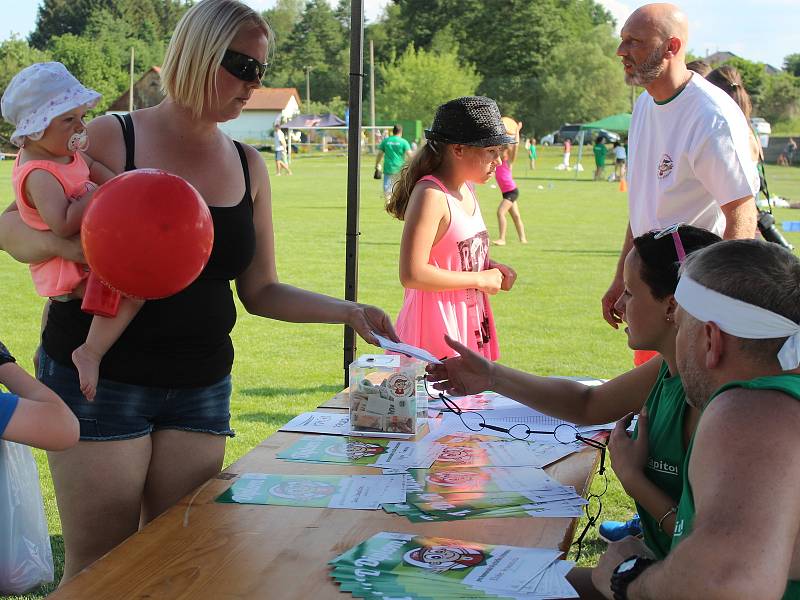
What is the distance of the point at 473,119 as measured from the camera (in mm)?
3750

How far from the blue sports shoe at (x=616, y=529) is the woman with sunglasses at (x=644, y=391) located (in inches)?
49.7

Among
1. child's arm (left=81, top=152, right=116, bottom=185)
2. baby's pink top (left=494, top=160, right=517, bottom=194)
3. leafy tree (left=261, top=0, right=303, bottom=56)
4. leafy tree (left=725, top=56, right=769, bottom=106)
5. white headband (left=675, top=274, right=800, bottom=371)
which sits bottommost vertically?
baby's pink top (left=494, top=160, right=517, bottom=194)

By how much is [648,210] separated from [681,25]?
2.57 feet

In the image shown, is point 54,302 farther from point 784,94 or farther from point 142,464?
point 784,94

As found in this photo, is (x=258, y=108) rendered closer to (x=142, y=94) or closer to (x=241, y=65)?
(x=142, y=94)

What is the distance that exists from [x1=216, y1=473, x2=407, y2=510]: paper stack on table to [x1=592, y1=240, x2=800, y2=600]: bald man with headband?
0.69 metres

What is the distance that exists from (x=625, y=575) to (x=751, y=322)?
52 centimetres

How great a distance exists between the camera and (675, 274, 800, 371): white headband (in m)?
1.54

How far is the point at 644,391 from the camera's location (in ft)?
9.12

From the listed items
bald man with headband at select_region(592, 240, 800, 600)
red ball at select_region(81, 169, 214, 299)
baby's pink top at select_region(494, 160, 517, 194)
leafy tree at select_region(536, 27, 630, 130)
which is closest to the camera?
bald man with headband at select_region(592, 240, 800, 600)

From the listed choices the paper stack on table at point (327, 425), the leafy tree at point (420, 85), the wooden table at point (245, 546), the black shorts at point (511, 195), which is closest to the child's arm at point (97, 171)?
the wooden table at point (245, 546)

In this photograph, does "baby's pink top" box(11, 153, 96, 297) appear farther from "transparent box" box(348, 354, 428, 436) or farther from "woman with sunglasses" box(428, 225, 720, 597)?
"woman with sunglasses" box(428, 225, 720, 597)

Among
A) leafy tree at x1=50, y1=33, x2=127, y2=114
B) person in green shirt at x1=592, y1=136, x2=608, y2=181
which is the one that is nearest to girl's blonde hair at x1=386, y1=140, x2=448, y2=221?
person in green shirt at x1=592, y1=136, x2=608, y2=181

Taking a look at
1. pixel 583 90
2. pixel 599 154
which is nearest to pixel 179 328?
pixel 599 154
